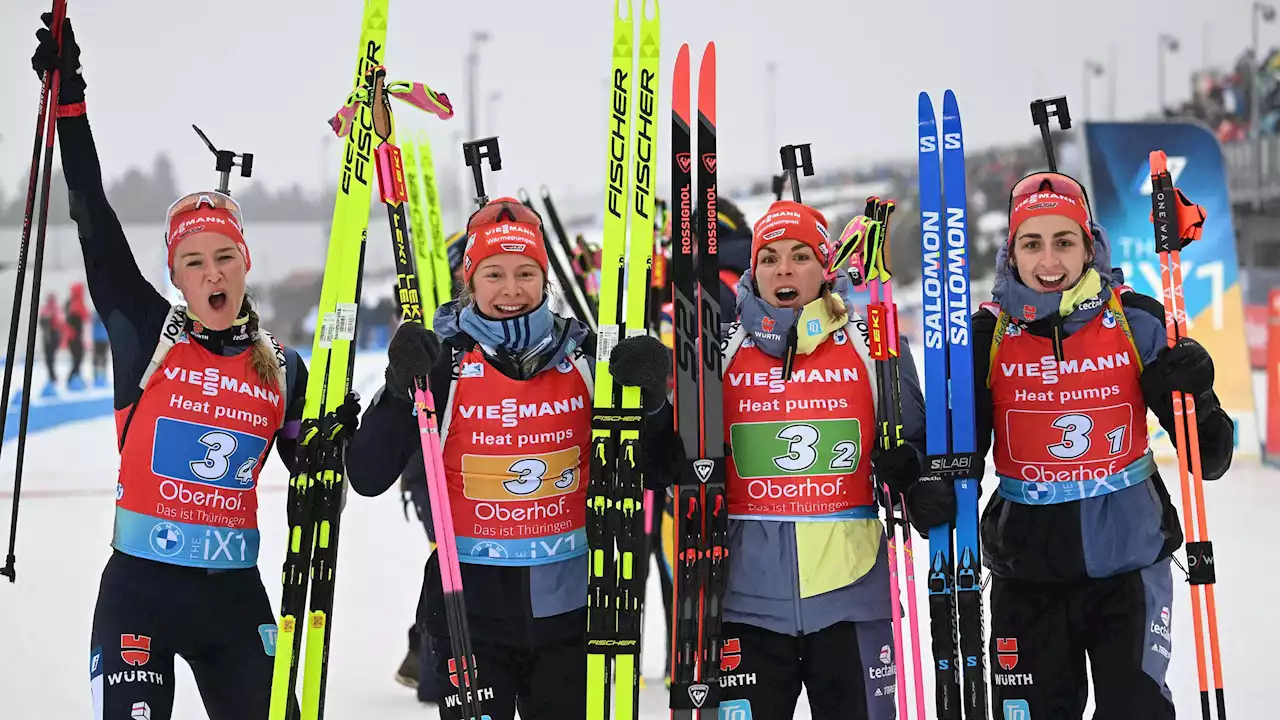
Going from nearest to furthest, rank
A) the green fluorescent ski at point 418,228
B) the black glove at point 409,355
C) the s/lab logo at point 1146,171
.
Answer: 1. the black glove at point 409,355
2. the green fluorescent ski at point 418,228
3. the s/lab logo at point 1146,171

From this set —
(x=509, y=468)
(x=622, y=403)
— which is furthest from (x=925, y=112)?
(x=509, y=468)

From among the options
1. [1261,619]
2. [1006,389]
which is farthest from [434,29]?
[1006,389]

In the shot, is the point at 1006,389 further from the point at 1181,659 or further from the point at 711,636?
the point at 1181,659

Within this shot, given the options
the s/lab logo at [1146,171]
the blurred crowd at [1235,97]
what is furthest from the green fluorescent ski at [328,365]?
the blurred crowd at [1235,97]

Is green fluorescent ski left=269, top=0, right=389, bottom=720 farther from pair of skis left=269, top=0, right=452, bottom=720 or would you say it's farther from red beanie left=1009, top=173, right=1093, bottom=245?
red beanie left=1009, top=173, right=1093, bottom=245

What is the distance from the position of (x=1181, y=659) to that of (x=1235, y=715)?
0.68m

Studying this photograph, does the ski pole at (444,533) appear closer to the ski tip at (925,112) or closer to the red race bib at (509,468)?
the red race bib at (509,468)

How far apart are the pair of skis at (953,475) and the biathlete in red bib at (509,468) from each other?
0.57 m

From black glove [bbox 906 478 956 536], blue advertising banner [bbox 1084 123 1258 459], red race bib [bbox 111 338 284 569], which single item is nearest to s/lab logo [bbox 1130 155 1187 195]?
blue advertising banner [bbox 1084 123 1258 459]

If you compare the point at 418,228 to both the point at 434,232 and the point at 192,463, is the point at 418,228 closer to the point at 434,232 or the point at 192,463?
the point at 434,232

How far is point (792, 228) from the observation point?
2.41 m

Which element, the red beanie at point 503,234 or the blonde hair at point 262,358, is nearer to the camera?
the red beanie at point 503,234

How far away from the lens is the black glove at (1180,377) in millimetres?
2338

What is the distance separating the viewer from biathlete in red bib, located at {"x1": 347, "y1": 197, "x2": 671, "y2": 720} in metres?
2.27
